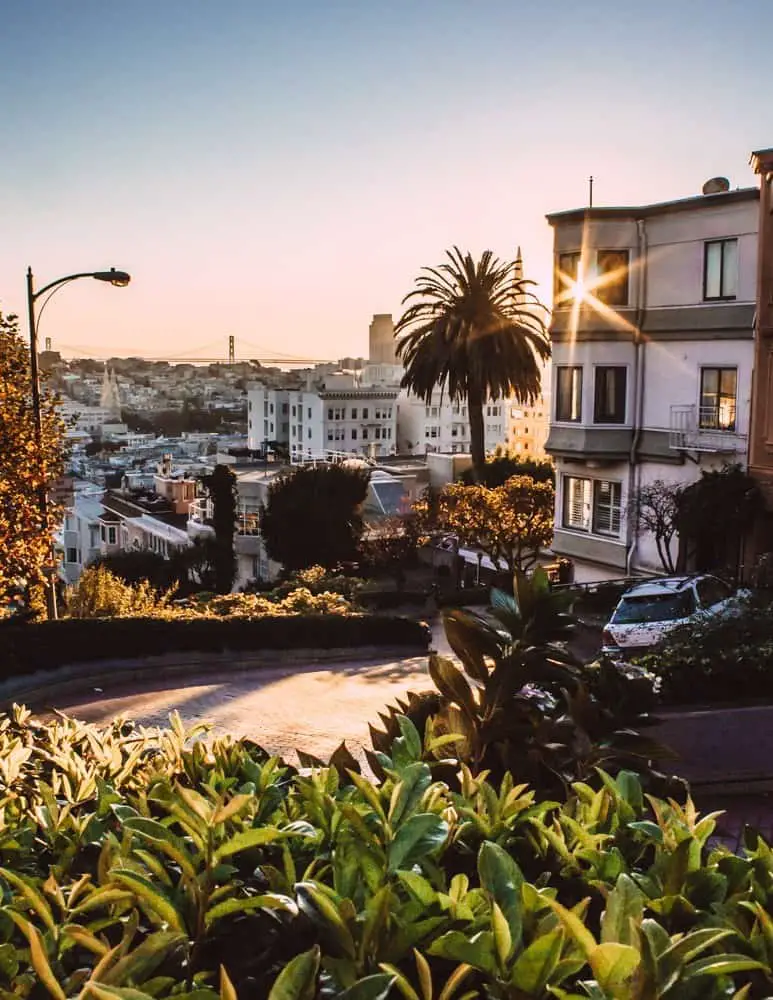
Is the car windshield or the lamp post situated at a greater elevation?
the lamp post

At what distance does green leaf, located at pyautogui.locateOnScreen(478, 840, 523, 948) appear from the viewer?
2191 mm

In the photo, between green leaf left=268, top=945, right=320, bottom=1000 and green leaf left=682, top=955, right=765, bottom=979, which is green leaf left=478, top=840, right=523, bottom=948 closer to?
green leaf left=682, top=955, right=765, bottom=979

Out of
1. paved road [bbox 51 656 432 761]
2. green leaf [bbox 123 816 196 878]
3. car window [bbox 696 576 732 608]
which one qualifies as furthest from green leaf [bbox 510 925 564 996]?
car window [bbox 696 576 732 608]

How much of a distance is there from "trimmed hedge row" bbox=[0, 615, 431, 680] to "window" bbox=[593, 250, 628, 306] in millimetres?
10325

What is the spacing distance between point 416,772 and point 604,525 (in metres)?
25.9

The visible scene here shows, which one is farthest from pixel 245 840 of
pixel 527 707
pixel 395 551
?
pixel 395 551

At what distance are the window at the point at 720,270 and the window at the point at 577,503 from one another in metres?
5.96

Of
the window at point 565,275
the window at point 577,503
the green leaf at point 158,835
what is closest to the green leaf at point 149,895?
the green leaf at point 158,835

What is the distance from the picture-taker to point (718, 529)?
77.3ft

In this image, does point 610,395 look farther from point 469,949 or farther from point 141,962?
point 141,962

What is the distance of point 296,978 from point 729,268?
82.1 ft

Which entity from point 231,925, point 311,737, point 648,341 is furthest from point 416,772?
point 648,341

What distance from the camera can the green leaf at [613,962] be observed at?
192 centimetres

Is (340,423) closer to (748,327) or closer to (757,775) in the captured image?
(748,327)
